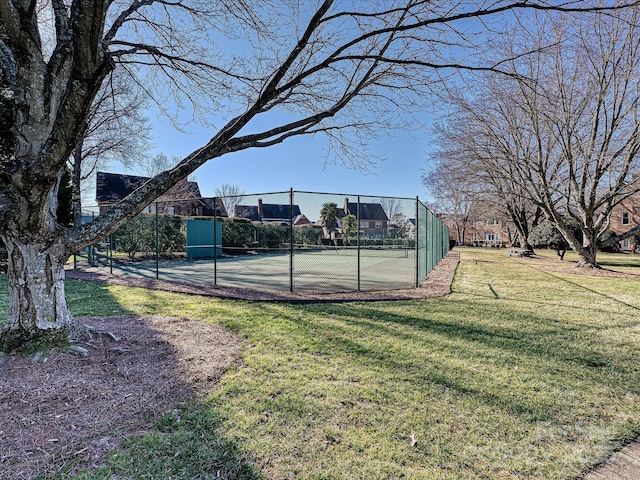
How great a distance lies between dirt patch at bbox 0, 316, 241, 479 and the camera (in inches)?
76.5

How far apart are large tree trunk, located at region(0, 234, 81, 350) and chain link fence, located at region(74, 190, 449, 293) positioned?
500 centimetres

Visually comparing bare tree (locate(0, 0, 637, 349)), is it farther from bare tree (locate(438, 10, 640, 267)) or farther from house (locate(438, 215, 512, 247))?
house (locate(438, 215, 512, 247))

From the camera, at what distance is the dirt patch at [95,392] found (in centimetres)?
194

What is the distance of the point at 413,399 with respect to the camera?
8.67 ft

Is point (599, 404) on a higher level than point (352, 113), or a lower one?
lower

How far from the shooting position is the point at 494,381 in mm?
2986

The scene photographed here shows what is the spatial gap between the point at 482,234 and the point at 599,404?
4813 centimetres

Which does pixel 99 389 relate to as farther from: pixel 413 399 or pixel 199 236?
pixel 199 236

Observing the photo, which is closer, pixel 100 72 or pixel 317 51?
pixel 100 72

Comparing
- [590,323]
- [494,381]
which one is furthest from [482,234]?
[494,381]

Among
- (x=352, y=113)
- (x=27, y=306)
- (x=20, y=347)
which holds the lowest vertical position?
(x=20, y=347)

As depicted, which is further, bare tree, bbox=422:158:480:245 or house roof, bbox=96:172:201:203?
house roof, bbox=96:172:201:203

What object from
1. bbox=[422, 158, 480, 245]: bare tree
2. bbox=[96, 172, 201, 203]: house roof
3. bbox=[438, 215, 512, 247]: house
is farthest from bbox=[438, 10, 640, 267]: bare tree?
bbox=[438, 215, 512, 247]: house

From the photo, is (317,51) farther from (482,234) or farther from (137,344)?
(482,234)
